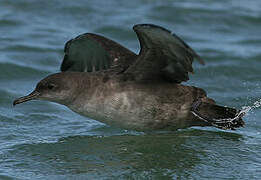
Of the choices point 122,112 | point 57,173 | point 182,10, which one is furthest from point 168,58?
point 182,10

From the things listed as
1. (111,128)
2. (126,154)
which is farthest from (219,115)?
(111,128)

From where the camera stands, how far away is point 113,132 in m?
7.83

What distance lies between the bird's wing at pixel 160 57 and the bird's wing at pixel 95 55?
1.27 feet

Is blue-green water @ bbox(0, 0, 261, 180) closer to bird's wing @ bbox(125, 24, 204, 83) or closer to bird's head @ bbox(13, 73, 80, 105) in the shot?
bird's head @ bbox(13, 73, 80, 105)

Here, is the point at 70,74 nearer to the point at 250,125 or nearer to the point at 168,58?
the point at 168,58

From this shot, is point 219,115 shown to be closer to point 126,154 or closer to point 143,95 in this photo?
point 143,95

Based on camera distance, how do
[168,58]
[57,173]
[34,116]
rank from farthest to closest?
[34,116]
[168,58]
[57,173]

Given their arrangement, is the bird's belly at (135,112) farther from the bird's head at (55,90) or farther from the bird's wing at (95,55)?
the bird's wing at (95,55)

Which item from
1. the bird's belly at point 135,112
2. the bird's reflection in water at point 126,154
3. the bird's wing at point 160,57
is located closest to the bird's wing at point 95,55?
the bird's wing at point 160,57

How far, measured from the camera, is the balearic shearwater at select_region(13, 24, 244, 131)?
6.96 meters

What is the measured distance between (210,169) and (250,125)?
75.0 inches

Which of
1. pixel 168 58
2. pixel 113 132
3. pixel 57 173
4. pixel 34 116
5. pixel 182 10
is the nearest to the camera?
pixel 57 173

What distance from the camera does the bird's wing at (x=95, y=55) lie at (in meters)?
7.74

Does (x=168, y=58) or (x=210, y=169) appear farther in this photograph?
(x=168, y=58)
